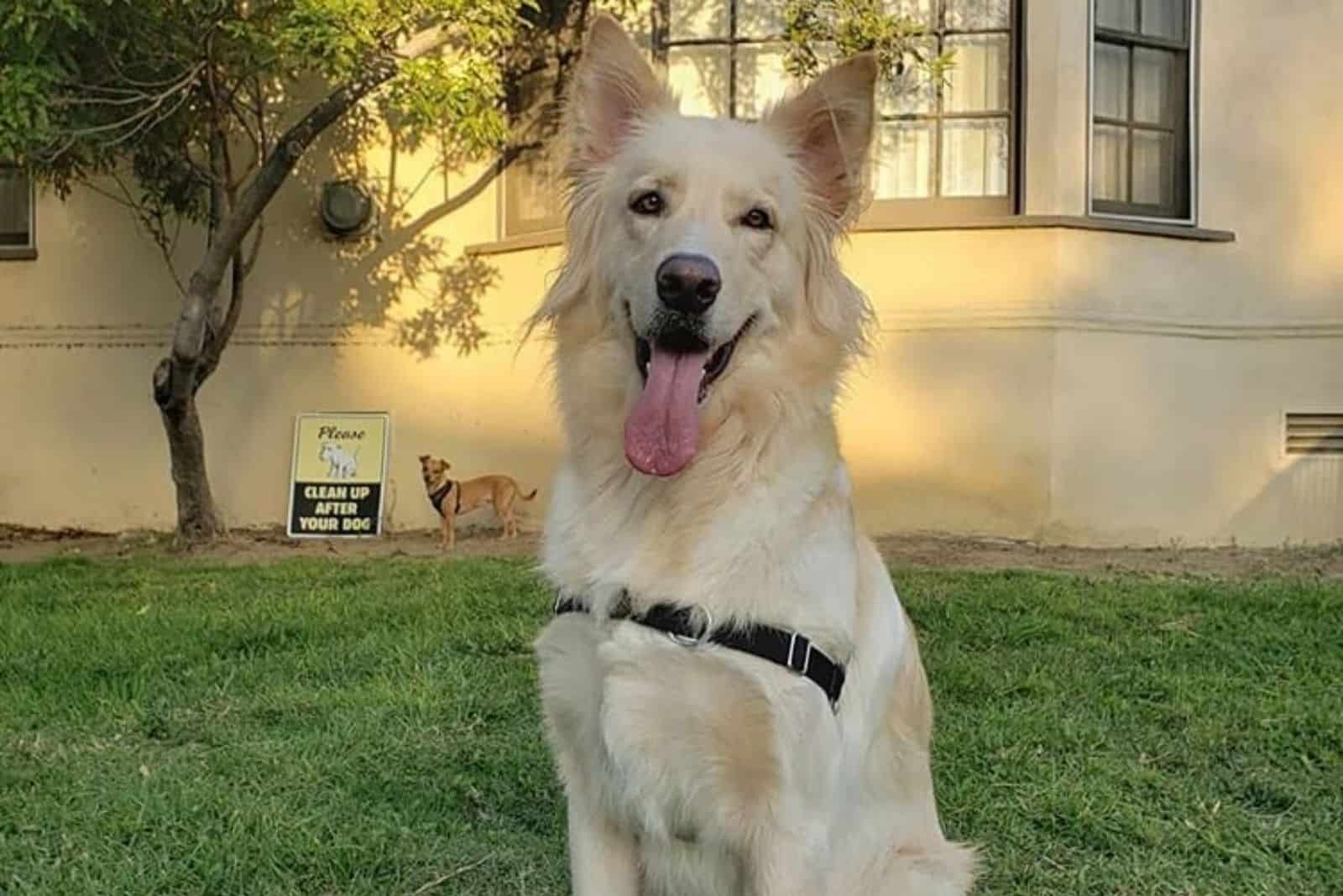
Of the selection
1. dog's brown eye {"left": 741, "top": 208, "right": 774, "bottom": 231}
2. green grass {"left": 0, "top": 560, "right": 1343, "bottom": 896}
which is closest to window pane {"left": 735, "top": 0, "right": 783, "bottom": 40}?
green grass {"left": 0, "top": 560, "right": 1343, "bottom": 896}

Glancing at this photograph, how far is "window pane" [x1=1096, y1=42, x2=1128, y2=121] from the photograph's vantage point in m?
7.96

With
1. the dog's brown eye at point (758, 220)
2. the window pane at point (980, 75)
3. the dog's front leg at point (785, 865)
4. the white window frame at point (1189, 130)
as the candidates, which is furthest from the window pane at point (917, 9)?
the dog's front leg at point (785, 865)

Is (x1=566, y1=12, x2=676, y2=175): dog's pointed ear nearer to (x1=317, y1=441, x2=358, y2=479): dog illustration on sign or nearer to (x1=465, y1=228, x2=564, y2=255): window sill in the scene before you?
(x1=465, y1=228, x2=564, y2=255): window sill

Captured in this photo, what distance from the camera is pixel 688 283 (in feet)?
7.34

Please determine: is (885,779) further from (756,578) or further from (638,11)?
(638,11)

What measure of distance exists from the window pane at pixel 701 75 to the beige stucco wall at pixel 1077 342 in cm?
133

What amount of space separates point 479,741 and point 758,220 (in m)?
2.01

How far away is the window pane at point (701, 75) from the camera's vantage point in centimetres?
809

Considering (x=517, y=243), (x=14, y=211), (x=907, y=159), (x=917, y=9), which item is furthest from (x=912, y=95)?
(x=14, y=211)

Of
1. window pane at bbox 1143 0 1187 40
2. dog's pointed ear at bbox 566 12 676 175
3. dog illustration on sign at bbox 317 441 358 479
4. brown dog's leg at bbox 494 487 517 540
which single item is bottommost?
brown dog's leg at bbox 494 487 517 540

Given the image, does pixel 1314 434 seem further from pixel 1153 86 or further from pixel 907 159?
pixel 907 159

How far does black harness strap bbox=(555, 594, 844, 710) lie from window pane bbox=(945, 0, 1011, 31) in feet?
21.5

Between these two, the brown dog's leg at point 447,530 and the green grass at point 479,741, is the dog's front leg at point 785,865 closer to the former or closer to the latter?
the green grass at point 479,741

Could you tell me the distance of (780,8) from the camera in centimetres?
790
